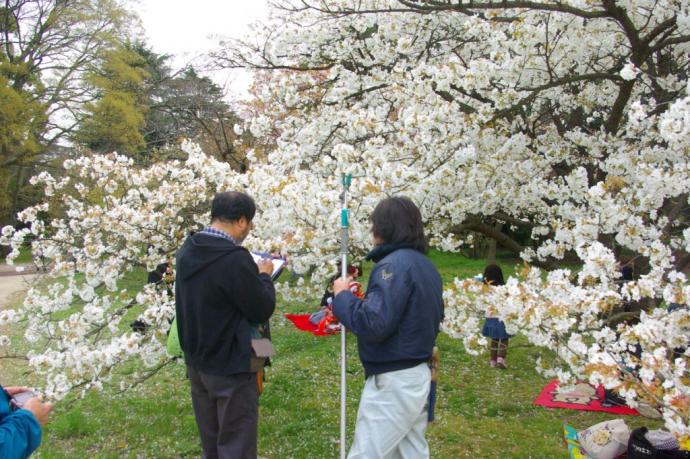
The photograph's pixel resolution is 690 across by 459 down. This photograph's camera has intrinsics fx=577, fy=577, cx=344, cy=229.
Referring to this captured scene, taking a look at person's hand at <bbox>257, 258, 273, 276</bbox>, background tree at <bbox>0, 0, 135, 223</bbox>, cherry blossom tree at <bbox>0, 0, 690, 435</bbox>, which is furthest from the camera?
background tree at <bbox>0, 0, 135, 223</bbox>

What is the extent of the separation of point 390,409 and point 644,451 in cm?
Answer: 180

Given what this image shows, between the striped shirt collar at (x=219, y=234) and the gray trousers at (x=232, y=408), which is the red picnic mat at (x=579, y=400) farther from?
the striped shirt collar at (x=219, y=234)

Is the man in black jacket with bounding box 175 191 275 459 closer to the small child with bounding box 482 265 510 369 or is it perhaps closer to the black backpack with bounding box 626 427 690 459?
the black backpack with bounding box 626 427 690 459

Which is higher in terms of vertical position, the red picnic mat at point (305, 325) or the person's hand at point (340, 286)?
the person's hand at point (340, 286)

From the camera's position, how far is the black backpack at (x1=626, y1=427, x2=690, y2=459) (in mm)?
3172

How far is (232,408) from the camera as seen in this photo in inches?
106

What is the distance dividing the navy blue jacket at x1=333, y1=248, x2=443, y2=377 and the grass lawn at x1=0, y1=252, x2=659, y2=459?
133 centimetres

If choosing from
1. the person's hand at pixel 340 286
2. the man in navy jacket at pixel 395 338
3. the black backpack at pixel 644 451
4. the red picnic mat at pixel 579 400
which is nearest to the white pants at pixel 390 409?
the man in navy jacket at pixel 395 338

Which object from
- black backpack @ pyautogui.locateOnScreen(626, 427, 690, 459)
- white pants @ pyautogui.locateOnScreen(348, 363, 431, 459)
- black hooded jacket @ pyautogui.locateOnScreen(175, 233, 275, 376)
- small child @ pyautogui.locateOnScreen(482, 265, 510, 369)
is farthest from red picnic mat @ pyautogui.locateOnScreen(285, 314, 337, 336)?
white pants @ pyautogui.locateOnScreen(348, 363, 431, 459)

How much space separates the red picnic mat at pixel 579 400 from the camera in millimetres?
5184

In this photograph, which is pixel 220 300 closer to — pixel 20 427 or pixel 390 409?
pixel 390 409

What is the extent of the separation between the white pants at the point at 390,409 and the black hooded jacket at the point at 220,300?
62 cm

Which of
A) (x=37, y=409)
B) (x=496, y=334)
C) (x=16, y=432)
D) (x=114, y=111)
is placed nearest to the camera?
(x=16, y=432)

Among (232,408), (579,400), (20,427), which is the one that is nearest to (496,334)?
(579,400)
